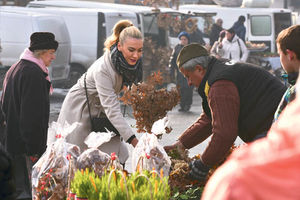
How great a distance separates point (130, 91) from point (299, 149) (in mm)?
3904

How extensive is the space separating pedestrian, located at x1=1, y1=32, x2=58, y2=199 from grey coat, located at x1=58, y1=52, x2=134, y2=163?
225 millimetres

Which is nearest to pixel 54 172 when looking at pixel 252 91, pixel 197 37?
pixel 252 91

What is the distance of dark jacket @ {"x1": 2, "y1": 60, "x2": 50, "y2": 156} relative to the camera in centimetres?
515

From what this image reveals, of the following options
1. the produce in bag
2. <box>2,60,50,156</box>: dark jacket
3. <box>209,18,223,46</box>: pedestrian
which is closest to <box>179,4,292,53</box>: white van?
<box>209,18,223,46</box>: pedestrian

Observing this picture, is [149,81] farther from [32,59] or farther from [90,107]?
[32,59]

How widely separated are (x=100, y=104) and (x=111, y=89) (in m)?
0.25

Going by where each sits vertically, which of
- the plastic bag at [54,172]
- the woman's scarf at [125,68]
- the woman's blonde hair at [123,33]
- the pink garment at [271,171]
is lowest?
the plastic bag at [54,172]

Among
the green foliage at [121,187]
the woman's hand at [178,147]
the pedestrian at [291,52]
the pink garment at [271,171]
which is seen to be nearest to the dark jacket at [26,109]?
the woman's hand at [178,147]

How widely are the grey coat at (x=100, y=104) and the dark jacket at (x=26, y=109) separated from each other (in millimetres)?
221

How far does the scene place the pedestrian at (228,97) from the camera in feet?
12.4

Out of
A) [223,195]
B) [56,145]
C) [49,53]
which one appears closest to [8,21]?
[49,53]

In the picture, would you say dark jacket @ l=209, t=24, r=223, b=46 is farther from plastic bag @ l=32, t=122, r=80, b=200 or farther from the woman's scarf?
plastic bag @ l=32, t=122, r=80, b=200

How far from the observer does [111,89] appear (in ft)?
15.6

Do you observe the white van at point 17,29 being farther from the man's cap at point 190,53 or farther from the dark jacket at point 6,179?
the dark jacket at point 6,179
